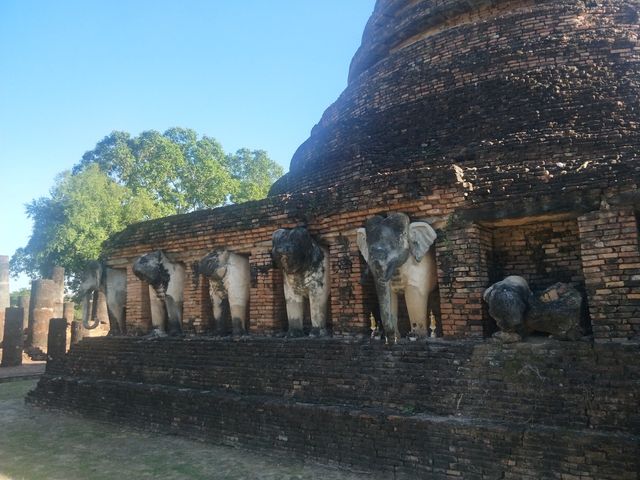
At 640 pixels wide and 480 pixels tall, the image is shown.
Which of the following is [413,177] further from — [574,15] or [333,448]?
[574,15]

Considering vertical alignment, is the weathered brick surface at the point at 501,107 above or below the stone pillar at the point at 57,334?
above

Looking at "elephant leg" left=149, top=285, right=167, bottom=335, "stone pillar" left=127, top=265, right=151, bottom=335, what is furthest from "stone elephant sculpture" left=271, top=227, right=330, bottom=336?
"stone pillar" left=127, top=265, right=151, bottom=335

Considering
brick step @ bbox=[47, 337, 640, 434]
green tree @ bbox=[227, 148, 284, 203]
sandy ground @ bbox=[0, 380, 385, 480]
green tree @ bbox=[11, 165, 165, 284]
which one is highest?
green tree @ bbox=[227, 148, 284, 203]

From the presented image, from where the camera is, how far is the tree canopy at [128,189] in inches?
790

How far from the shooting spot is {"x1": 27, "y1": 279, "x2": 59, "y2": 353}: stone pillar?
751 inches

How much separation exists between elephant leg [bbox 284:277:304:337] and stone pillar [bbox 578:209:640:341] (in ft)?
10.7

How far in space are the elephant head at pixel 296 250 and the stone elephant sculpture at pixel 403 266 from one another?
909 mm

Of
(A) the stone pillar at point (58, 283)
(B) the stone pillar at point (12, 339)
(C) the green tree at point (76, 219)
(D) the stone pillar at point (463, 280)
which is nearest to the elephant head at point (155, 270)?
(D) the stone pillar at point (463, 280)

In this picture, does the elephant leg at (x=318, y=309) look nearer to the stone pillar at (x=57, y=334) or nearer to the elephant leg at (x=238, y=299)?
the elephant leg at (x=238, y=299)

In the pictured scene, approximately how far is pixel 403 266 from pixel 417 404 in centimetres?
141

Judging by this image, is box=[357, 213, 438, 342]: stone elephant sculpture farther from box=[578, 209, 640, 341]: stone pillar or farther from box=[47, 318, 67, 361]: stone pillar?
box=[47, 318, 67, 361]: stone pillar

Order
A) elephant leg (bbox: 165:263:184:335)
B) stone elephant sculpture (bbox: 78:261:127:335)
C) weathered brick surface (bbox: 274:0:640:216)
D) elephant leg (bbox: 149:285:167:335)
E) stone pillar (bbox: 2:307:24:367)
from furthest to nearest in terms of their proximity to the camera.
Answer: stone pillar (bbox: 2:307:24:367)
stone elephant sculpture (bbox: 78:261:127:335)
elephant leg (bbox: 149:285:167:335)
elephant leg (bbox: 165:263:184:335)
weathered brick surface (bbox: 274:0:640:216)

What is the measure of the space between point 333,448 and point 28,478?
3.19m

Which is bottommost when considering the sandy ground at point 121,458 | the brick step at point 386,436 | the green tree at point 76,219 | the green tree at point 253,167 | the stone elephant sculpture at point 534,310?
the sandy ground at point 121,458
